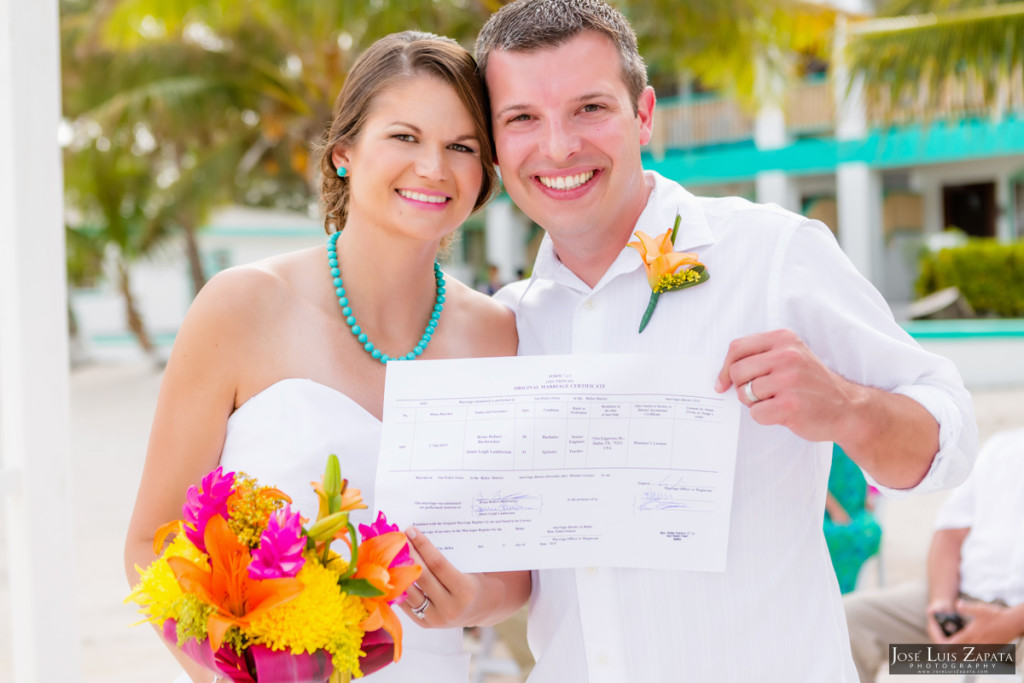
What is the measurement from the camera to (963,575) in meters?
3.70

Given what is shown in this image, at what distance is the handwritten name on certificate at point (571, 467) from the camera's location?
1.71m

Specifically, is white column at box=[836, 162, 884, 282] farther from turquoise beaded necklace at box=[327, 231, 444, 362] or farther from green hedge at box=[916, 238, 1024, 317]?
turquoise beaded necklace at box=[327, 231, 444, 362]

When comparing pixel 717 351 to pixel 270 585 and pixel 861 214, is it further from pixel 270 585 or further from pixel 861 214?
pixel 861 214

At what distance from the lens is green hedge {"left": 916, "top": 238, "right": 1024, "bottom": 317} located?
16125 mm

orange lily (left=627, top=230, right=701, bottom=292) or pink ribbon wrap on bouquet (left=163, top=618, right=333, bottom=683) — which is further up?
orange lily (left=627, top=230, right=701, bottom=292)

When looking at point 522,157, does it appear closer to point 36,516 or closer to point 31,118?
point 31,118

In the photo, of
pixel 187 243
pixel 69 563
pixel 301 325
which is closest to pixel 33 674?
pixel 69 563

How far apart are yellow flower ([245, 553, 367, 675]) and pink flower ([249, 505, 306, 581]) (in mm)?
41

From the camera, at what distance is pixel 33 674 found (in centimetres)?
269

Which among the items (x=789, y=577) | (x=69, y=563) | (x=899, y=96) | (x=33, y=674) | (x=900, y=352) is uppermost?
(x=899, y=96)

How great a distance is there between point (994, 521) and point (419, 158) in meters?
2.85

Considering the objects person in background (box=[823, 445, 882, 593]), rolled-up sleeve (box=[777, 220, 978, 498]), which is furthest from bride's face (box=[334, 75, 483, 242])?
person in background (box=[823, 445, 882, 593])

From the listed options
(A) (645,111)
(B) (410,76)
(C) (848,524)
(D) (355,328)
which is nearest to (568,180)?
(A) (645,111)

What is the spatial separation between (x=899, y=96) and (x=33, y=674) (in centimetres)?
893
